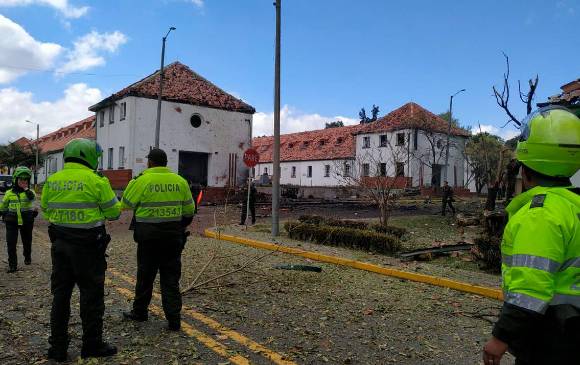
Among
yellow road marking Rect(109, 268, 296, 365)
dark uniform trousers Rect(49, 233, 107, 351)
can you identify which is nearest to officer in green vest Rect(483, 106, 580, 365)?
yellow road marking Rect(109, 268, 296, 365)

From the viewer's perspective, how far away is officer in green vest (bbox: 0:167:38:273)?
8375mm

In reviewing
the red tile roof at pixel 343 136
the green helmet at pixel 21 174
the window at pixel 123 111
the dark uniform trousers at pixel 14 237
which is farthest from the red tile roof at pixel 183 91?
the dark uniform trousers at pixel 14 237

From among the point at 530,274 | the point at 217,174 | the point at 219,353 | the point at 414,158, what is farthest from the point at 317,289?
the point at 414,158

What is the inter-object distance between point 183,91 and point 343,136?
25.6 m

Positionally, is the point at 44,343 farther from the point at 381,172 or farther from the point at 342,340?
the point at 381,172

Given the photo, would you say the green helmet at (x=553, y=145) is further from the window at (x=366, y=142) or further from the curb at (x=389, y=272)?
the window at (x=366, y=142)

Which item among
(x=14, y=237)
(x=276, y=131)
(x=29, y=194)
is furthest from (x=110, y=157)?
(x=14, y=237)

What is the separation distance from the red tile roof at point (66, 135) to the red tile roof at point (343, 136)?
71.2 feet

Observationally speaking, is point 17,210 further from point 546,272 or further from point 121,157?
point 121,157

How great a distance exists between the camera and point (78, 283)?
4.33 metres

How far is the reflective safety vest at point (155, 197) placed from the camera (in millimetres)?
5258

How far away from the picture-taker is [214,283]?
764 centimetres

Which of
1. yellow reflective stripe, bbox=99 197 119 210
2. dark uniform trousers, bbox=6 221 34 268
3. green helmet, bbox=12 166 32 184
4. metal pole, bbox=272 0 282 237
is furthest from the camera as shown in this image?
metal pole, bbox=272 0 282 237

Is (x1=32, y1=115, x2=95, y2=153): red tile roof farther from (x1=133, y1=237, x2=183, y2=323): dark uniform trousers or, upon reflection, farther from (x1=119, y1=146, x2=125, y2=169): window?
(x1=133, y1=237, x2=183, y2=323): dark uniform trousers
